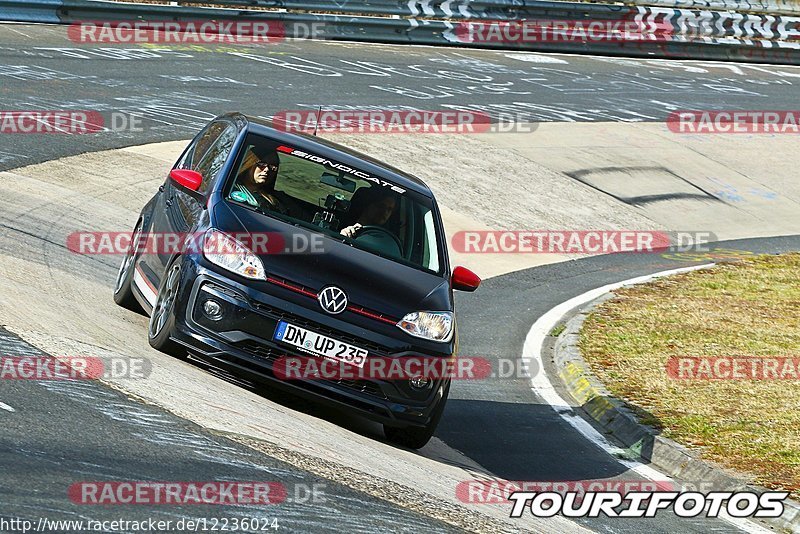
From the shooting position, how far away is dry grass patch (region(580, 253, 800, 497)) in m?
8.95

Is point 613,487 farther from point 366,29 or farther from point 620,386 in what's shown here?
point 366,29

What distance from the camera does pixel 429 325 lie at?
767 centimetres

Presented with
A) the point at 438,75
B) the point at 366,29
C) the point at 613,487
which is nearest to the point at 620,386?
the point at 613,487

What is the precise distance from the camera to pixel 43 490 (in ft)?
17.2

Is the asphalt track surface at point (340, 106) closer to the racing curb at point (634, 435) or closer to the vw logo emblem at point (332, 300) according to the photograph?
the racing curb at point (634, 435)

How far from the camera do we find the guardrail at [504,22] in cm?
2145

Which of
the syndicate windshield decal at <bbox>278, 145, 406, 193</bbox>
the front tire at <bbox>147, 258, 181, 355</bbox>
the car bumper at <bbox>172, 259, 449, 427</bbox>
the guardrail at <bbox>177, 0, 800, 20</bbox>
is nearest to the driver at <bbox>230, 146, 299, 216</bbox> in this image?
the syndicate windshield decal at <bbox>278, 145, 406, 193</bbox>

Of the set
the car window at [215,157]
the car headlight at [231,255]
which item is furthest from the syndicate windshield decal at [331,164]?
the car headlight at [231,255]

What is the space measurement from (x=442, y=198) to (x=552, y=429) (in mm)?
7873

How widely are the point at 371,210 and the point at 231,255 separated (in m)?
1.32

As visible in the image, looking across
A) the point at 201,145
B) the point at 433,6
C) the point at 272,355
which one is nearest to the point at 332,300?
the point at 272,355

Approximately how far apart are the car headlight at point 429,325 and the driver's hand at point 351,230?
947 millimetres

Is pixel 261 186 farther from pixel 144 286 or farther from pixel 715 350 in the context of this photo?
pixel 715 350

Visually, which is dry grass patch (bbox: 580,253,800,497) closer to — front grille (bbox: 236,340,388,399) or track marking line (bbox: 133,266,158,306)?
front grille (bbox: 236,340,388,399)
